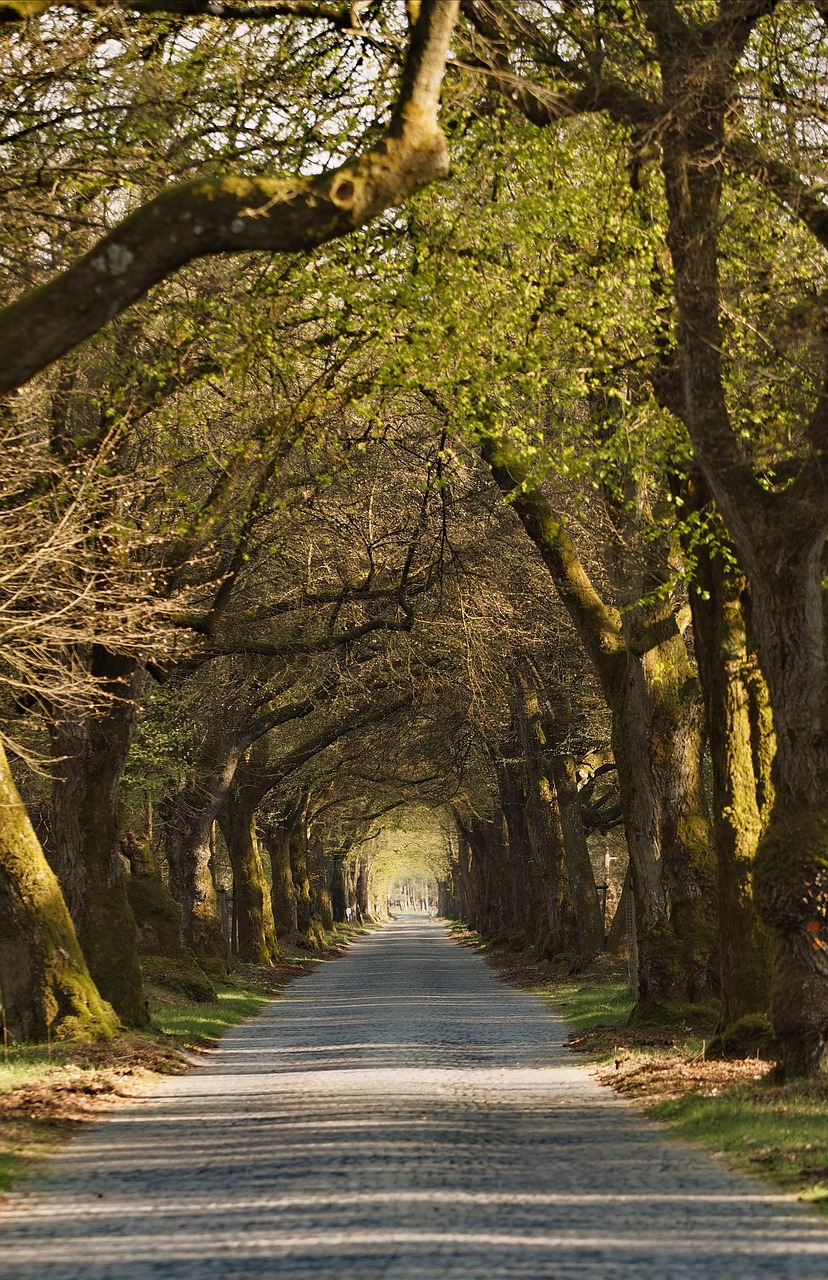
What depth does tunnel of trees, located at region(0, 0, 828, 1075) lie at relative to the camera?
1159 centimetres

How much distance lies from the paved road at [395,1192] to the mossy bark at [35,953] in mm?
1599

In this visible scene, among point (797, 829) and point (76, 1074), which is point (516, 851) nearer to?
point (76, 1074)

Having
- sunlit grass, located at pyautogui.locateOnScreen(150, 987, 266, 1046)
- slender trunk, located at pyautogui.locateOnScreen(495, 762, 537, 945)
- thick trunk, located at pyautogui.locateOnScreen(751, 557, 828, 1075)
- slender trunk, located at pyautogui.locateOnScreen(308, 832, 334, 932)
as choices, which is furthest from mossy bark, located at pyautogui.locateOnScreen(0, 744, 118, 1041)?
slender trunk, located at pyautogui.locateOnScreen(308, 832, 334, 932)

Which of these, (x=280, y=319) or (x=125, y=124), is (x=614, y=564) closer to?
(x=280, y=319)

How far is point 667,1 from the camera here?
1212cm

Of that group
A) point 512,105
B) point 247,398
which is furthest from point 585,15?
point 247,398

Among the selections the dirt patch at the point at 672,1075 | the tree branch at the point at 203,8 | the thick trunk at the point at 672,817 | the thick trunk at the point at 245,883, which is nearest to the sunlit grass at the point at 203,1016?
the thick trunk at the point at 672,817

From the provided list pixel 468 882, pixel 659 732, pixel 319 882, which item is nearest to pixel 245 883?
pixel 659 732

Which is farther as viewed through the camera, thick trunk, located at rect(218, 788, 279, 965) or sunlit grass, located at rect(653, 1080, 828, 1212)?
thick trunk, located at rect(218, 788, 279, 965)

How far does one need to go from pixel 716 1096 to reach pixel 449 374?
6880 mm

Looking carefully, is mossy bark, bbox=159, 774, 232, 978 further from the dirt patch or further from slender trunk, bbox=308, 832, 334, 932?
slender trunk, bbox=308, 832, 334, 932

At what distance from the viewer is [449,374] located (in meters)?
13.9

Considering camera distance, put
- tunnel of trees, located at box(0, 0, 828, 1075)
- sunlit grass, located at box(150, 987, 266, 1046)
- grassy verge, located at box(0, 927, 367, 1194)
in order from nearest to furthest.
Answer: grassy verge, located at box(0, 927, 367, 1194) → tunnel of trees, located at box(0, 0, 828, 1075) → sunlit grass, located at box(150, 987, 266, 1046)

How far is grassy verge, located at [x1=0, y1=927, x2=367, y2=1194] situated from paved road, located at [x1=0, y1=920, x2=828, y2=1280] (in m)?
0.30
